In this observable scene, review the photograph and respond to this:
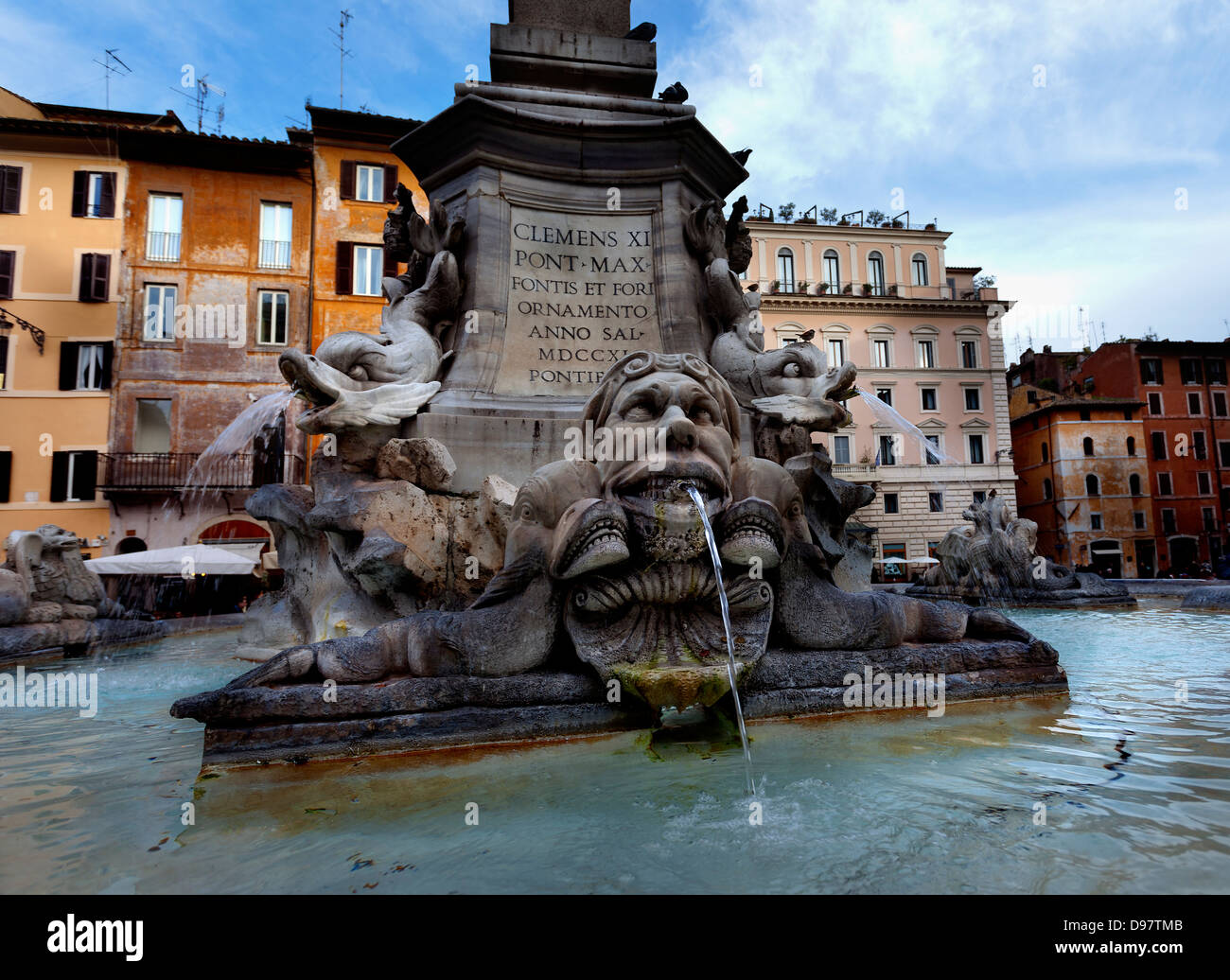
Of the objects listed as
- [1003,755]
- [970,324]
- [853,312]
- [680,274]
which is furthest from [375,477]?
[970,324]

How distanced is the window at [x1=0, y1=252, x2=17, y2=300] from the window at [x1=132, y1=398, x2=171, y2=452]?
19.2 feet

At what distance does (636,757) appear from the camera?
260cm

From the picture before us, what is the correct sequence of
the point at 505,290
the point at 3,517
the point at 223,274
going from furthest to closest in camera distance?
the point at 223,274 < the point at 3,517 < the point at 505,290

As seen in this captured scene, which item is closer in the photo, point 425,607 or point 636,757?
point 636,757

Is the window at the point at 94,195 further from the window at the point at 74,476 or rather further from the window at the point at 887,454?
the window at the point at 887,454

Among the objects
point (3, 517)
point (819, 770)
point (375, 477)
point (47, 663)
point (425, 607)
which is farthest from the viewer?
point (3, 517)

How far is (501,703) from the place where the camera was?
286cm

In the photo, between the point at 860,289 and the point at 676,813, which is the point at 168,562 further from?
the point at 860,289

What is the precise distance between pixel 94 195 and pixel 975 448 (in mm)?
38085

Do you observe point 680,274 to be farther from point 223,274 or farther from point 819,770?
point 223,274

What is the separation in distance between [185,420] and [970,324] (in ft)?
115

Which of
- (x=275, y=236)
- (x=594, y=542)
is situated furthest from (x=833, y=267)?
(x=594, y=542)

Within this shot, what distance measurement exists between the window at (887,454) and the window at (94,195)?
104 ft

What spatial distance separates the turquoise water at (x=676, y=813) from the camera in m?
1.70
